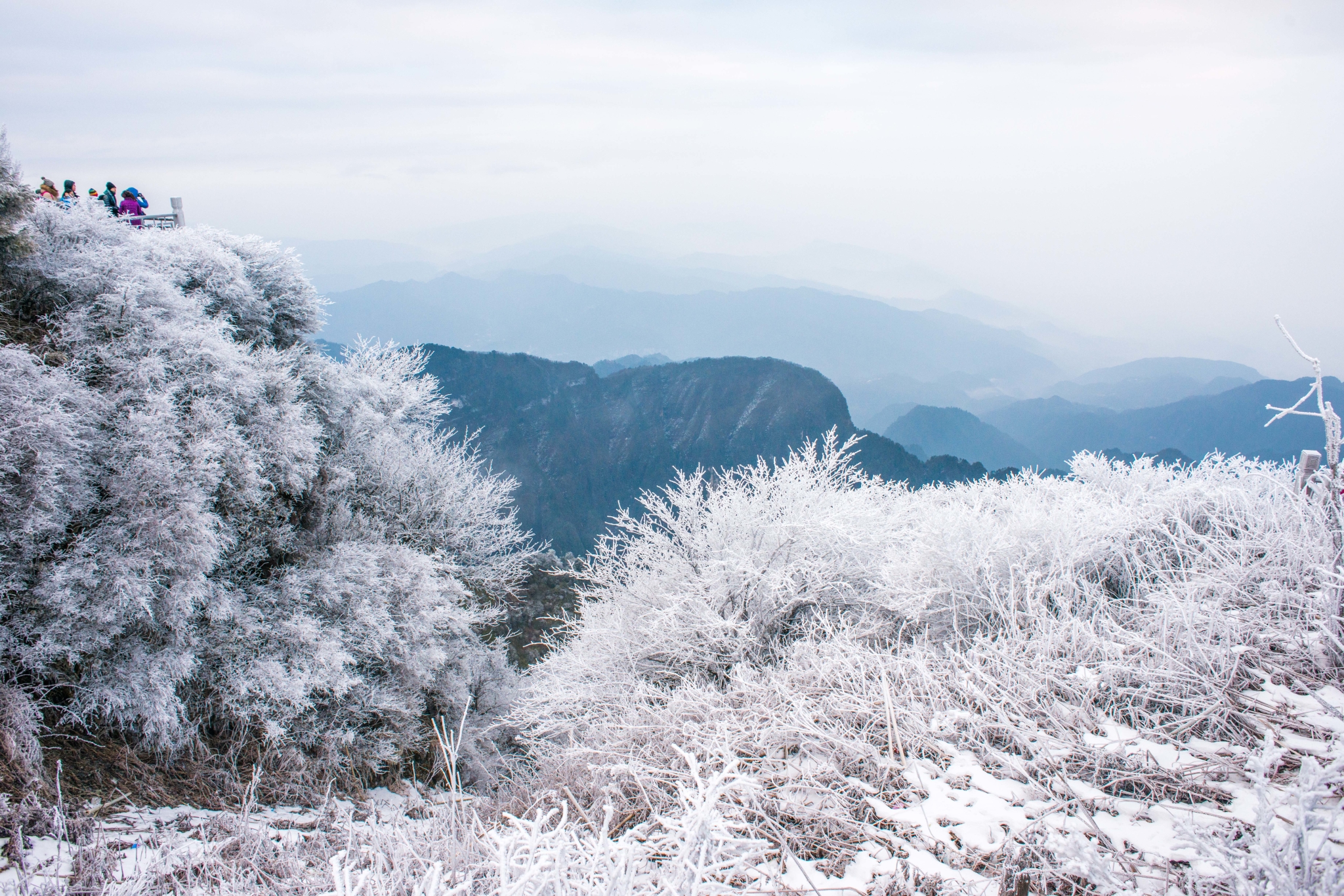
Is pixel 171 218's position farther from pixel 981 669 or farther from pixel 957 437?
pixel 957 437

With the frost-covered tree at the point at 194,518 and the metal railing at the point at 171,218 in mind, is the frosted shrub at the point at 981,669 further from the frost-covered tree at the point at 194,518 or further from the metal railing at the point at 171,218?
the metal railing at the point at 171,218

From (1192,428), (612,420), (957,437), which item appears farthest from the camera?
(957,437)

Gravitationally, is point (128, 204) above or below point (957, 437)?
above

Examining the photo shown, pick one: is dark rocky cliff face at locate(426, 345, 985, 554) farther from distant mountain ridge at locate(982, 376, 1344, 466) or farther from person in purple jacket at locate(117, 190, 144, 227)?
person in purple jacket at locate(117, 190, 144, 227)

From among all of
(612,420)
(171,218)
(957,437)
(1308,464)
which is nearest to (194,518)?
(171,218)

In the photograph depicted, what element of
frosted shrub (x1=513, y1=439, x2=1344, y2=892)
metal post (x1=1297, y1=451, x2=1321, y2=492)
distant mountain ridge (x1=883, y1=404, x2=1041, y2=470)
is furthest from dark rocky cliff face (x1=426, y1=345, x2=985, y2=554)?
metal post (x1=1297, y1=451, x2=1321, y2=492)

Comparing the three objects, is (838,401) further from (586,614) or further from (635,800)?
(635,800)

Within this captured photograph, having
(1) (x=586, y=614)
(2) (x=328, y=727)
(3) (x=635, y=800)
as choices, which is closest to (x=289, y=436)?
(2) (x=328, y=727)
